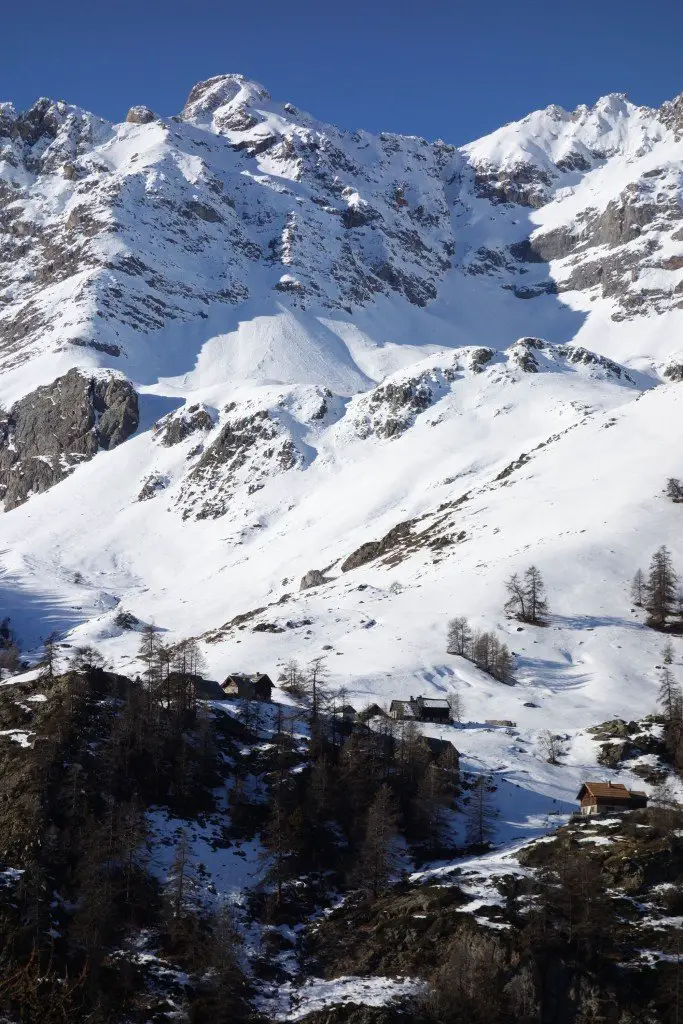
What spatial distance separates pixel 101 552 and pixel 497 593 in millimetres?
107385

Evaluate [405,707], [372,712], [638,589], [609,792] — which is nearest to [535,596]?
[638,589]

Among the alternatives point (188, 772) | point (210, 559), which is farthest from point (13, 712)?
point (210, 559)

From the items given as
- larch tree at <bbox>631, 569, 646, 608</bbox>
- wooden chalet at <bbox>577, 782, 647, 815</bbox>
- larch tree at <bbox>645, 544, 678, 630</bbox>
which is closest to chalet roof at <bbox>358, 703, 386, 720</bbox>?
wooden chalet at <bbox>577, 782, 647, 815</bbox>

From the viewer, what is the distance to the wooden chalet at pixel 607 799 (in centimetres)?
6091

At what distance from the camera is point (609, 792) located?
62.1 metres

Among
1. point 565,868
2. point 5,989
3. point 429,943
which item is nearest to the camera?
point 5,989

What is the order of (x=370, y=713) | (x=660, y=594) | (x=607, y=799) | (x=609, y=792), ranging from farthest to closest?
(x=660, y=594), (x=370, y=713), (x=609, y=792), (x=607, y=799)

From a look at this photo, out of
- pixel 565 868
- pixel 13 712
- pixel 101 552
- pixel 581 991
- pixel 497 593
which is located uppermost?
pixel 101 552

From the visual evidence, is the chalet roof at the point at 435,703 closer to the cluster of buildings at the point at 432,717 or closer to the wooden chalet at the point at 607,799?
the cluster of buildings at the point at 432,717

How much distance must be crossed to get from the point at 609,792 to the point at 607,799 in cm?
121

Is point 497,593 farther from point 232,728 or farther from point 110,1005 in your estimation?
point 110,1005

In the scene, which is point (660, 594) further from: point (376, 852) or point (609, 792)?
point (376, 852)

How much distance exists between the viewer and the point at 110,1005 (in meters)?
39.7

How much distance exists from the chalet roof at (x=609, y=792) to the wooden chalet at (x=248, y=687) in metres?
27.1
